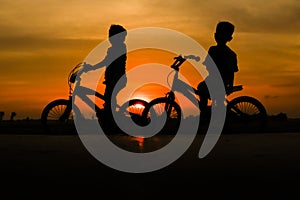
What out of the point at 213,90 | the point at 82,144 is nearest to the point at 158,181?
the point at 82,144

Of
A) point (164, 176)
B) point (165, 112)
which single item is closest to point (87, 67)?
point (165, 112)

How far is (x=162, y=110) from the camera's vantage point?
1510 cm

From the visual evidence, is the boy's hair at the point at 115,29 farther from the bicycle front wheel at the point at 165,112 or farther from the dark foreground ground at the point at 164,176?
the dark foreground ground at the point at 164,176

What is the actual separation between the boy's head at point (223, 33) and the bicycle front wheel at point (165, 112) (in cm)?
179

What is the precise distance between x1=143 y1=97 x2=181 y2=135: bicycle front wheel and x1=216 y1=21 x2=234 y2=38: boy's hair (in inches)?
76.4

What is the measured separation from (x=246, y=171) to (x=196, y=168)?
2.11 ft

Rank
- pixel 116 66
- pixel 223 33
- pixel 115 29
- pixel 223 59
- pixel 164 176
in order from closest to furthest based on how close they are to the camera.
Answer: pixel 164 176 → pixel 223 59 → pixel 223 33 → pixel 115 29 → pixel 116 66

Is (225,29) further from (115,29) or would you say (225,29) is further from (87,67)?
(87,67)

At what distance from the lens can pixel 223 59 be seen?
14438 mm

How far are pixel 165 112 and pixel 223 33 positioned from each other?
88.7 inches

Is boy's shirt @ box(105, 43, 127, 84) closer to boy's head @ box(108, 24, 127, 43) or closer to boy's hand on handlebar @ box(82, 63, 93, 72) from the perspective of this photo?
boy's head @ box(108, 24, 127, 43)

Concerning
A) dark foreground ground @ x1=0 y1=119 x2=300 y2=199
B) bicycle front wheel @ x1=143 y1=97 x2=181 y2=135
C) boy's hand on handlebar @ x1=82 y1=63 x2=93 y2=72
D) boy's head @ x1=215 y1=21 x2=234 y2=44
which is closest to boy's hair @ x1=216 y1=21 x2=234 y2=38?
boy's head @ x1=215 y1=21 x2=234 y2=44

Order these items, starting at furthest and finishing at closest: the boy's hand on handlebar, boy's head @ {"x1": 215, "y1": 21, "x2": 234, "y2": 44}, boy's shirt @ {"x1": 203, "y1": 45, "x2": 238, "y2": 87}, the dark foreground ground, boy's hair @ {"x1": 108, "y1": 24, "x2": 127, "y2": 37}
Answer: boy's hair @ {"x1": 108, "y1": 24, "x2": 127, "y2": 37}
the boy's hand on handlebar
boy's head @ {"x1": 215, "y1": 21, "x2": 234, "y2": 44}
boy's shirt @ {"x1": 203, "y1": 45, "x2": 238, "y2": 87}
the dark foreground ground

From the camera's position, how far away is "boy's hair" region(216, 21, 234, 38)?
14.8 meters
